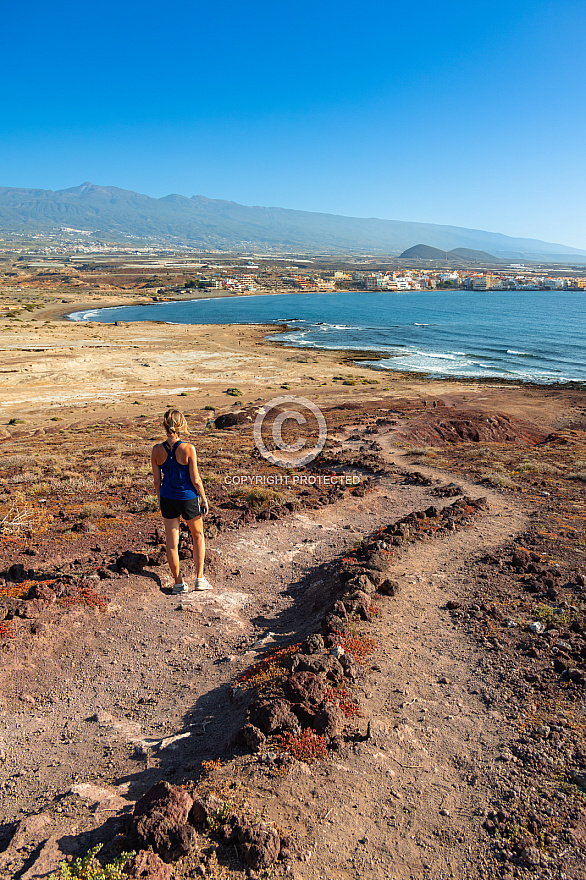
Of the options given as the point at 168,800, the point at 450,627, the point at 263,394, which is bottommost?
the point at 263,394

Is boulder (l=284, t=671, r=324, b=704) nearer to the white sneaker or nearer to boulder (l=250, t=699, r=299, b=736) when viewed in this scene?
boulder (l=250, t=699, r=299, b=736)

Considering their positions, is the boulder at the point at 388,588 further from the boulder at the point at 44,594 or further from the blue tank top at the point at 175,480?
the boulder at the point at 44,594

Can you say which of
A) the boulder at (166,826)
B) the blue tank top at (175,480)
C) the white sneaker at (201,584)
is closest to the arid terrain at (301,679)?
the boulder at (166,826)

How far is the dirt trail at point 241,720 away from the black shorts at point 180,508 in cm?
125

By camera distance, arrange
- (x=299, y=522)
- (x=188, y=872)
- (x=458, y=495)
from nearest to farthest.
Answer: (x=188, y=872) → (x=299, y=522) → (x=458, y=495)

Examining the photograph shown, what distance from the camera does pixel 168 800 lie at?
3.54 meters

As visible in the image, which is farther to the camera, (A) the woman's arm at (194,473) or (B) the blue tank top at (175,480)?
(B) the blue tank top at (175,480)

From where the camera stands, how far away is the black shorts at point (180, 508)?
6914 millimetres

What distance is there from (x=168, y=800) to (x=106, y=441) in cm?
1806

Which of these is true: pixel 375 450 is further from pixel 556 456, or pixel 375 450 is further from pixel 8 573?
pixel 8 573

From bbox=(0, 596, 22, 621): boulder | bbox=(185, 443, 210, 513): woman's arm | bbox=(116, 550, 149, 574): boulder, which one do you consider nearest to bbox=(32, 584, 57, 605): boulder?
bbox=(0, 596, 22, 621): boulder

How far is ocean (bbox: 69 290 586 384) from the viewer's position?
5301 cm

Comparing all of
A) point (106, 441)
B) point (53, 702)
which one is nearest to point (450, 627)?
point (53, 702)

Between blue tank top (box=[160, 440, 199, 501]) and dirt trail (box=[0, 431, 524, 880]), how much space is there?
1.53m
